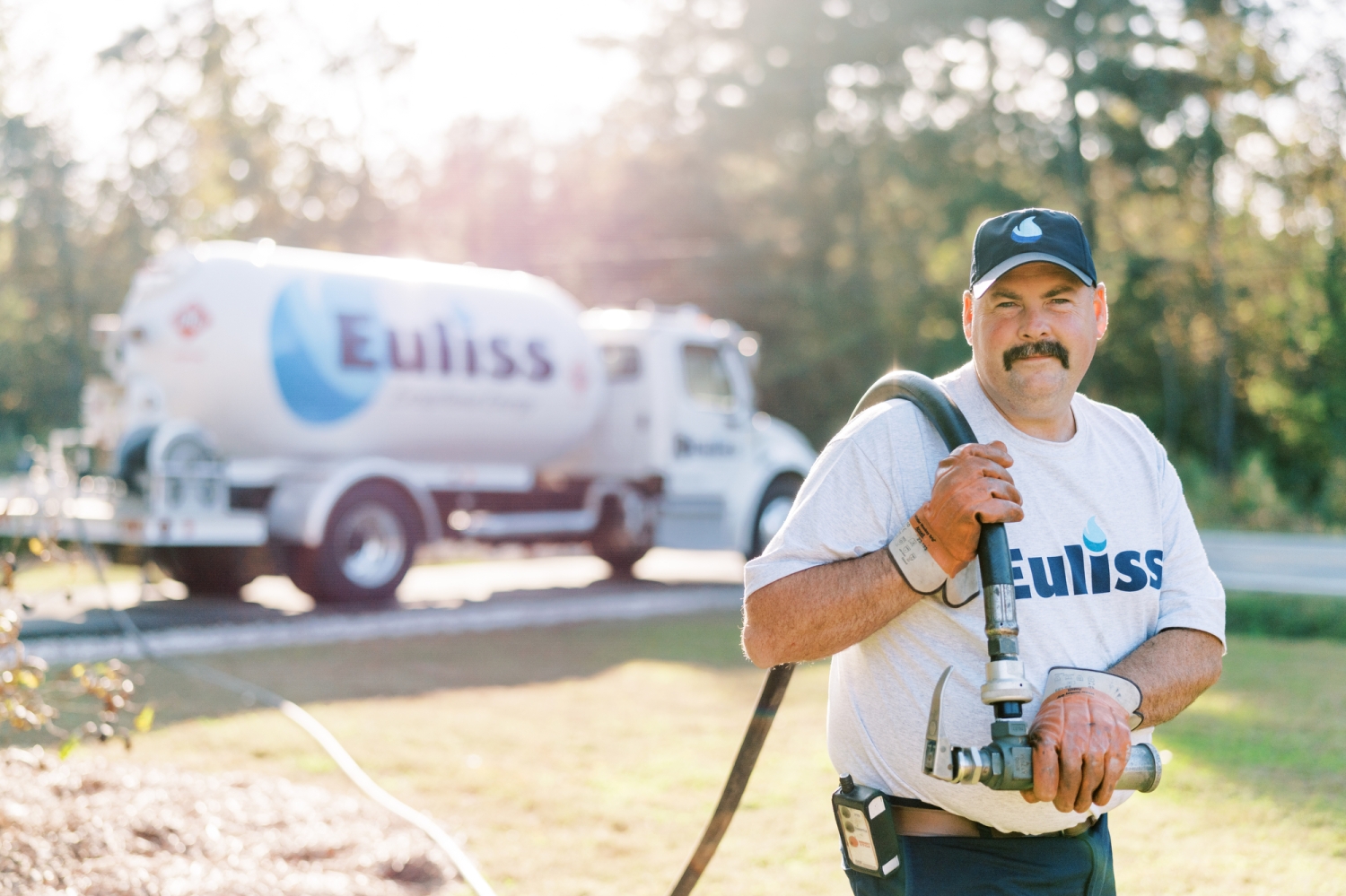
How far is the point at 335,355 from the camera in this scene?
13.4 meters

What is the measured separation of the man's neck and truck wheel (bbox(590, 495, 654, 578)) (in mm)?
13718

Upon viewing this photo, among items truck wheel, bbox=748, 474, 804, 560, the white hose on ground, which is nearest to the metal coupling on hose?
the white hose on ground

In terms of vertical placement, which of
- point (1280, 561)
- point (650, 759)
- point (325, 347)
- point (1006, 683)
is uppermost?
point (325, 347)

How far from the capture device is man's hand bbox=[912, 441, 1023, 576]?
2.33 metres

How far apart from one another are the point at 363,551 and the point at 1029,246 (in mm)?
11613

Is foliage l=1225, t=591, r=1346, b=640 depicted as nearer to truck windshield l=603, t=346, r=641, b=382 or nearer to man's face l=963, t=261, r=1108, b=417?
truck windshield l=603, t=346, r=641, b=382

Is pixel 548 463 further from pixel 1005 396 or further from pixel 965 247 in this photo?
pixel 965 247

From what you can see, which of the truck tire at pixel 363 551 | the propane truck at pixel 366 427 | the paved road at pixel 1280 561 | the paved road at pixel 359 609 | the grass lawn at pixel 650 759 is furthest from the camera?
the paved road at pixel 1280 561

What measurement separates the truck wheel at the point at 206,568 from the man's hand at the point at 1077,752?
40.5 ft

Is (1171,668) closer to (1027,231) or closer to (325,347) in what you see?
(1027,231)

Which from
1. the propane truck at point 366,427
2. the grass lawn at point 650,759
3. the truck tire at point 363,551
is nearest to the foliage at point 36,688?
the grass lawn at point 650,759

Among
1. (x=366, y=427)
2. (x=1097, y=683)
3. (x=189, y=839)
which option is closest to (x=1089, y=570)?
(x=1097, y=683)

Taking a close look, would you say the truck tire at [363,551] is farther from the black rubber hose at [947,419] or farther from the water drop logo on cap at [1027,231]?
the water drop logo on cap at [1027,231]

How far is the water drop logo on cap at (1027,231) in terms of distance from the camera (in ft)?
8.48
